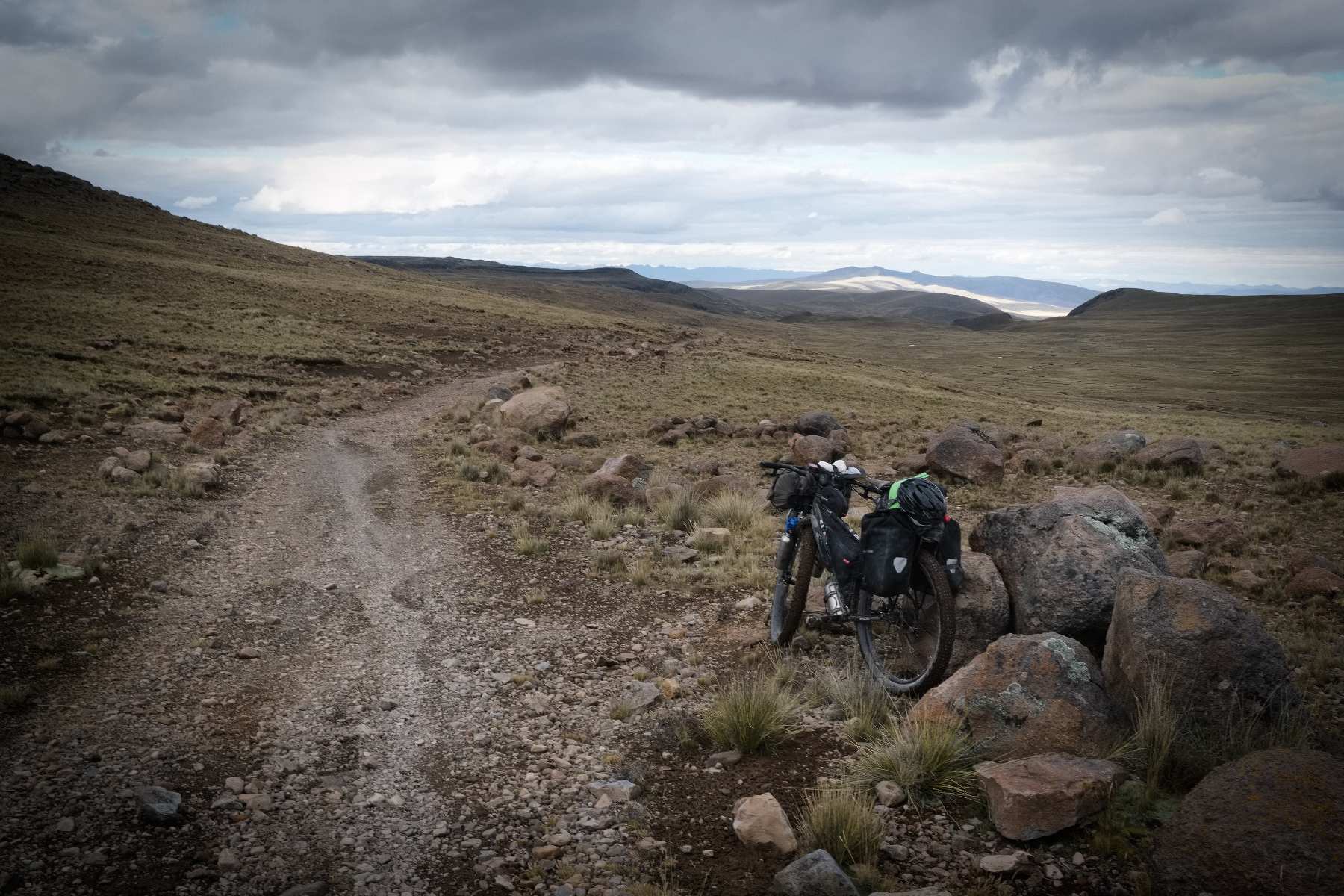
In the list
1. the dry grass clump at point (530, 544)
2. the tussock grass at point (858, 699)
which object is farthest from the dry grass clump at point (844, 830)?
the dry grass clump at point (530, 544)

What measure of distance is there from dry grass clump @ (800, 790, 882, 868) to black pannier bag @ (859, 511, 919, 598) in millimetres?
2018

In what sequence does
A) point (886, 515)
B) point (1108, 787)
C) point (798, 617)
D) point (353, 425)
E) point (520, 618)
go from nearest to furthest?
point (1108, 787) → point (886, 515) → point (798, 617) → point (520, 618) → point (353, 425)

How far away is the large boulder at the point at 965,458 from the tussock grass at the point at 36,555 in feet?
54.4

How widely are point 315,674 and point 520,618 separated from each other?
2.38 meters

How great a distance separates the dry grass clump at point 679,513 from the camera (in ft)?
41.7

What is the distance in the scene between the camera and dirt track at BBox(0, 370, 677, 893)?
4531 millimetres

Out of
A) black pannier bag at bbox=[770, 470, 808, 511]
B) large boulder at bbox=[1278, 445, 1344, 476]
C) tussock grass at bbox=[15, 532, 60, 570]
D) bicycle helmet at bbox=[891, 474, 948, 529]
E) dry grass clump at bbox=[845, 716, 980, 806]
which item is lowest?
tussock grass at bbox=[15, 532, 60, 570]

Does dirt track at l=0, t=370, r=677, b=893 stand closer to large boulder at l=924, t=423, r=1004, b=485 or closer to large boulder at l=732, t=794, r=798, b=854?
large boulder at l=732, t=794, r=798, b=854

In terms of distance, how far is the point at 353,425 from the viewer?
2281 cm

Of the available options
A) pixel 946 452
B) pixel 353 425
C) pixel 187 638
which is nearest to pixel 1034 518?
pixel 187 638

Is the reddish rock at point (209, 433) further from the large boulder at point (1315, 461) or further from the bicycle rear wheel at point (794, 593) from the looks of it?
the large boulder at point (1315, 461)

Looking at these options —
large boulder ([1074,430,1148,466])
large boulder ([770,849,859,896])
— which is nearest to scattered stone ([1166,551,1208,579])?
large boulder ([770,849,859,896])

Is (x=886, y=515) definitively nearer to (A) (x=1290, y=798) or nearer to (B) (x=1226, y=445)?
(A) (x=1290, y=798)

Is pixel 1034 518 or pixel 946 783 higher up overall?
pixel 1034 518
